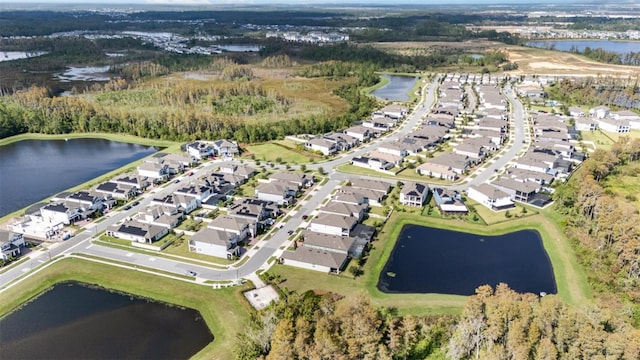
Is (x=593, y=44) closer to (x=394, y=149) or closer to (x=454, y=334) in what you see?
(x=394, y=149)

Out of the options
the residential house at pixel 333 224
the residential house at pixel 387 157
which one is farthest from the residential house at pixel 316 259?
the residential house at pixel 387 157

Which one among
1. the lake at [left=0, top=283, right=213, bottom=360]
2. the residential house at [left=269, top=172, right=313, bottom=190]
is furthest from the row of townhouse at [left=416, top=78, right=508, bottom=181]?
the lake at [left=0, top=283, right=213, bottom=360]

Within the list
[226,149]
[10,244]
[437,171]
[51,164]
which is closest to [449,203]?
[437,171]

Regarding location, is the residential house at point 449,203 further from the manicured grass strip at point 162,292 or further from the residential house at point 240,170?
the manicured grass strip at point 162,292

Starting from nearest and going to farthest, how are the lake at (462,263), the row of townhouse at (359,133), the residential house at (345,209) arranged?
the lake at (462,263) → the residential house at (345,209) → the row of townhouse at (359,133)

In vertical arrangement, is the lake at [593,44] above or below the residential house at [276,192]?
above

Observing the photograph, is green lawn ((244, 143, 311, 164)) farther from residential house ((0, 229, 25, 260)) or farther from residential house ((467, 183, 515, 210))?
residential house ((0, 229, 25, 260))
